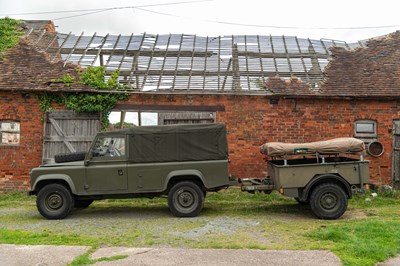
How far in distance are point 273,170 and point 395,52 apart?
26.0 ft

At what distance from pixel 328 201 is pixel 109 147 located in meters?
4.97

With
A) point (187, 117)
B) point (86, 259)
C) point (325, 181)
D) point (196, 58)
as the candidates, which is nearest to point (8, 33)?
point (196, 58)

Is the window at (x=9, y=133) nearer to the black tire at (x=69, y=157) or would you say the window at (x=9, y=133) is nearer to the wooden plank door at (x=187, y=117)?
the black tire at (x=69, y=157)

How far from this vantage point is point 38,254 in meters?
5.74

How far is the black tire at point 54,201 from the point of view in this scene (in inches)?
333

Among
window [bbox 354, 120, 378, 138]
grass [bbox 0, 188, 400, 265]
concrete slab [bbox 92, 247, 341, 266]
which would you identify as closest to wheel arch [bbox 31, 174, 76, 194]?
grass [bbox 0, 188, 400, 265]

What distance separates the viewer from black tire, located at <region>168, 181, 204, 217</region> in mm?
8484

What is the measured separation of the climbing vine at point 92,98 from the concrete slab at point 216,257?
6220 millimetres

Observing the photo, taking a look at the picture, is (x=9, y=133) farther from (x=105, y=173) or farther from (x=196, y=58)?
(x=196, y=58)

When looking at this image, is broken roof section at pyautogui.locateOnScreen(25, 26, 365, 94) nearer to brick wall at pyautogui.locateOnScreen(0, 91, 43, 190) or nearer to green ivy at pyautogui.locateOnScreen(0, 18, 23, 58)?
green ivy at pyautogui.locateOnScreen(0, 18, 23, 58)

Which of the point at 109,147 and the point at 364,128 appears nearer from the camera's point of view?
the point at 109,147

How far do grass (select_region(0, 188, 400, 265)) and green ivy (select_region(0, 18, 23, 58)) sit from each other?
5.73m

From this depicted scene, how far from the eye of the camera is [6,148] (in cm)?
1151

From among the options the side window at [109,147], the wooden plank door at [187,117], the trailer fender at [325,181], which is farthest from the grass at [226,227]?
the wooden plank door at [187,117]
